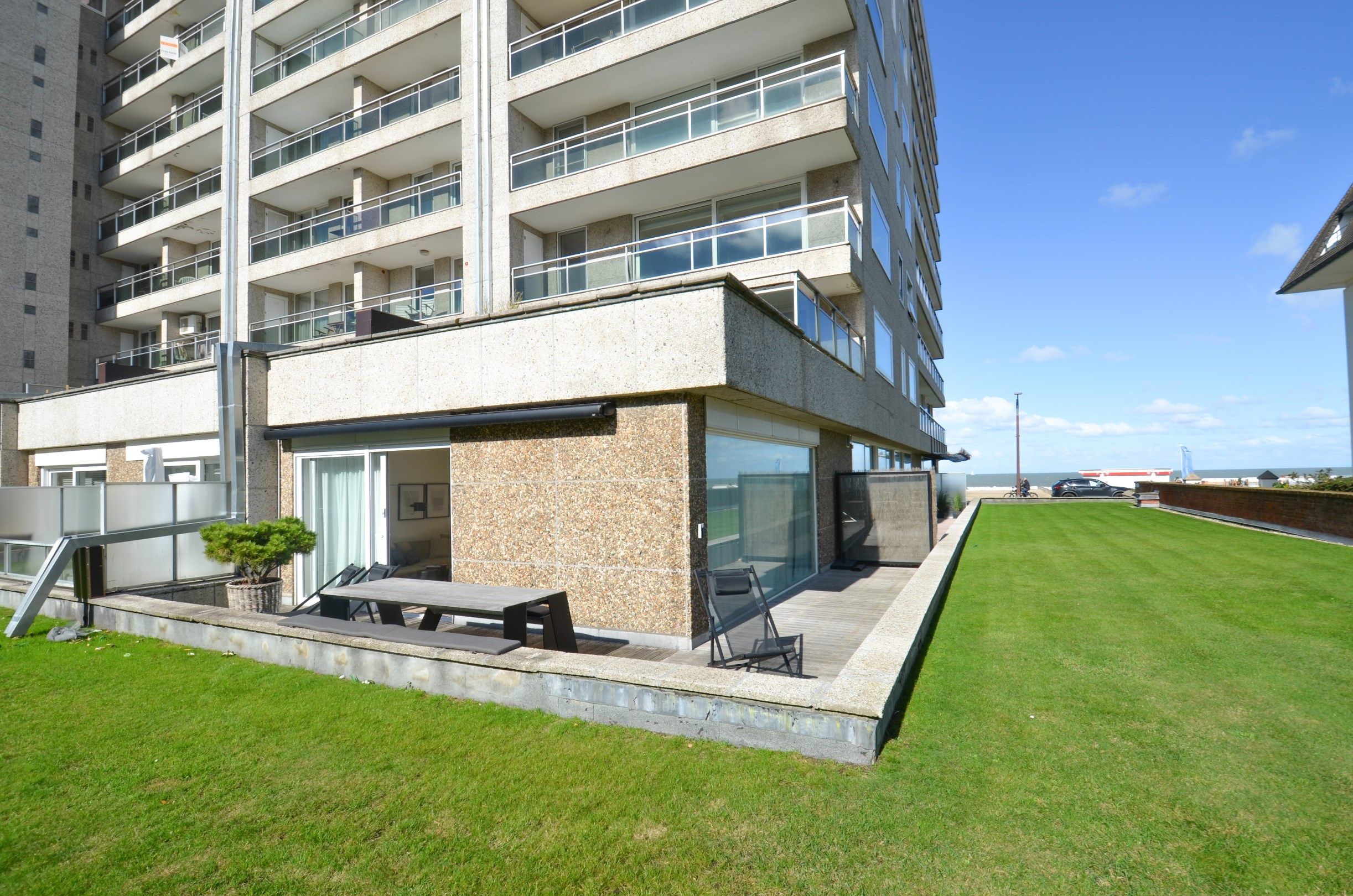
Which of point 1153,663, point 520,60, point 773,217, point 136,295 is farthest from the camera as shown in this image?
point 136,295

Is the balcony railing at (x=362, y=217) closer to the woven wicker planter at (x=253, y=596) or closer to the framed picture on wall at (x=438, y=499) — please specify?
the framed picture on wall at (x=438, y=499)

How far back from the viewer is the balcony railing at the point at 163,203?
2298cm

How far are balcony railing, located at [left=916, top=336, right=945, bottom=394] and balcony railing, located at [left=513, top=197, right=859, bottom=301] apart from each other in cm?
1484

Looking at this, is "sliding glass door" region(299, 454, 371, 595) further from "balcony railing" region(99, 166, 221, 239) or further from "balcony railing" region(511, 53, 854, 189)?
"balcony railing" region(99, 166, 221, 239)

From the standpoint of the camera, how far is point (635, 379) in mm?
8102

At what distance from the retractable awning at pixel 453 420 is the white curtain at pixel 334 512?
65 cm

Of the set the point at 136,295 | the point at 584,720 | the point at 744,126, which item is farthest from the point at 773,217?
the point at 136,295

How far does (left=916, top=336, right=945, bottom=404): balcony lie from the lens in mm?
27931

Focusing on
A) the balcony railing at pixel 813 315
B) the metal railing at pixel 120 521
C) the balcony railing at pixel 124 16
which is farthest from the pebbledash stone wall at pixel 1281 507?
the balcony railing at pixel 124 16

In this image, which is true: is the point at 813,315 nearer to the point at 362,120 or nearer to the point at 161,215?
the point at 362,120

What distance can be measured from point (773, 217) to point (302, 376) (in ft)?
29.0

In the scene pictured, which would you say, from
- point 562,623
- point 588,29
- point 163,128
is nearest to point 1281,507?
point 562,623

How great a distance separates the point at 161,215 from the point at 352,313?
12.4 metres

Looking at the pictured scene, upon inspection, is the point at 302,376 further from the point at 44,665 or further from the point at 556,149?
the point at 556,149
